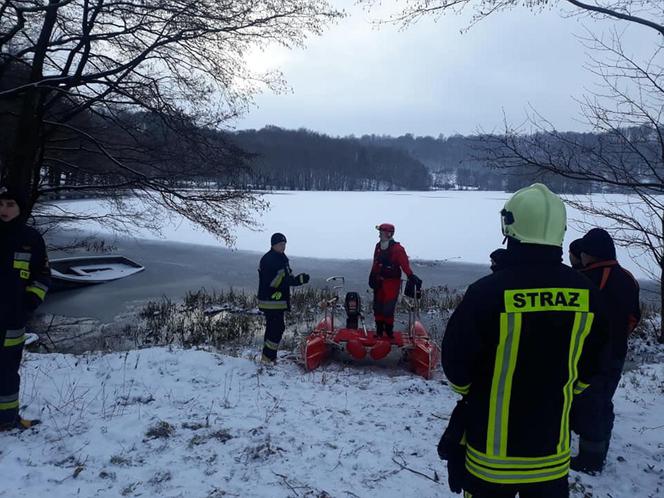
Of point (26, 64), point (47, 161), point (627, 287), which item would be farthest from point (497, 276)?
point (47, 161)

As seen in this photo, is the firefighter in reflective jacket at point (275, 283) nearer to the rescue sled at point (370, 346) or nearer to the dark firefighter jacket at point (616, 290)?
the rescue sled at point (370, 346)

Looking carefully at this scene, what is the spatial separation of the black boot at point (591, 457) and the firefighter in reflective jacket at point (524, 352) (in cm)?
181

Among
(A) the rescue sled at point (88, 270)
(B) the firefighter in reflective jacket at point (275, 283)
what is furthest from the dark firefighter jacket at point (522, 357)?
(A) the rescue sled at point (88, 270)

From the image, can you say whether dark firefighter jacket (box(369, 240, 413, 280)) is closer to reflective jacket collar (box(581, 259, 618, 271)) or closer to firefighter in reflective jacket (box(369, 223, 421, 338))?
firefighter in reflective jacket (box(369, 223, 421, 338))

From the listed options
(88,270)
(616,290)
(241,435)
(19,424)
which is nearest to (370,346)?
(241,435)

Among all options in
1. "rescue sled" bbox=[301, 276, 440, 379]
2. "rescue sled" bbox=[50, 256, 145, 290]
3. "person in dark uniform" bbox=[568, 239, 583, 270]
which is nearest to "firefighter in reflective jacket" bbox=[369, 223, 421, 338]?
"rescue sled" bbox=[301, 276, 440, 379]

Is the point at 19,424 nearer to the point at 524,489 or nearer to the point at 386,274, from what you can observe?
the point at 524,489

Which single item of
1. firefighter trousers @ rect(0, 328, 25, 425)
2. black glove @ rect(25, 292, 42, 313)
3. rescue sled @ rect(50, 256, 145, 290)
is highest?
black glove @ rect(25, 292, 42, 313)

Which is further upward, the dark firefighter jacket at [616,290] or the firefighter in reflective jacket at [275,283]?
the dark firefighter jacket at [616,290]

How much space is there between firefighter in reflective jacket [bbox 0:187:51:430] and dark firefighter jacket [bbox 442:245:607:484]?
344 centimetres

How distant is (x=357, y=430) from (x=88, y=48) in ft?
23.6

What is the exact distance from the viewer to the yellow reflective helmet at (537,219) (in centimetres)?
184

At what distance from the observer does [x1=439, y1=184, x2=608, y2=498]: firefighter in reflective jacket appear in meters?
1.77

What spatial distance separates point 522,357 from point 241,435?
2716mm
